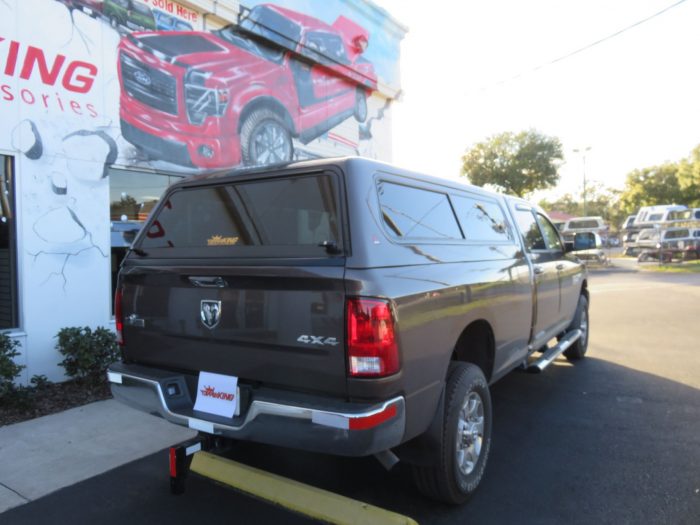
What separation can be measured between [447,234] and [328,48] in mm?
7247

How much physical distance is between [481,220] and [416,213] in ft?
3.66

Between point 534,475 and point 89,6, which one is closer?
point 534,475

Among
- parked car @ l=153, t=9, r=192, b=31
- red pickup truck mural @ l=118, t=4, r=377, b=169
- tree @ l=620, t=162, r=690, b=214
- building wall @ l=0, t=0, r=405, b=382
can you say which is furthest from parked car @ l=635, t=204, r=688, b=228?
building wall @ l=0, t=0, r=405, b=382

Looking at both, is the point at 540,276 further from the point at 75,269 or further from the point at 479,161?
the point at 479,161

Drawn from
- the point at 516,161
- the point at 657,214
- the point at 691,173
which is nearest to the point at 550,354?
the point at 516,161

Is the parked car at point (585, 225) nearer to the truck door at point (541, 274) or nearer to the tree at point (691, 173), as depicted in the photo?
the tree at point (691, 173)

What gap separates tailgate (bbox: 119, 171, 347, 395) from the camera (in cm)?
262

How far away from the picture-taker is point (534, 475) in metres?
3.56

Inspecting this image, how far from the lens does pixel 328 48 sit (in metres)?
9.78

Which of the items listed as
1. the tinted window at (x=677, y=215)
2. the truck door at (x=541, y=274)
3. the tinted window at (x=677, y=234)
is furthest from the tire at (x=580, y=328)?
the tinted window at (x=677, y=215)

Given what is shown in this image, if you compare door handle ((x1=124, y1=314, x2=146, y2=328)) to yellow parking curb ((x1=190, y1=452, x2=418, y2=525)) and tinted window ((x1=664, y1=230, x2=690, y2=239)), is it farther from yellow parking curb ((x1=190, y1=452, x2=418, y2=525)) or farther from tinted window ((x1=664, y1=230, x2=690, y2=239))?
tinted window ((x1=664, y1=230, x2=690, y2=239))

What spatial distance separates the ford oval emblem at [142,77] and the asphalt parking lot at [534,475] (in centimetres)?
472

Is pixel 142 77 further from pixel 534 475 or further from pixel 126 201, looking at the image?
pixel 534 475

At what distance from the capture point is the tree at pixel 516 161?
3178 cm
